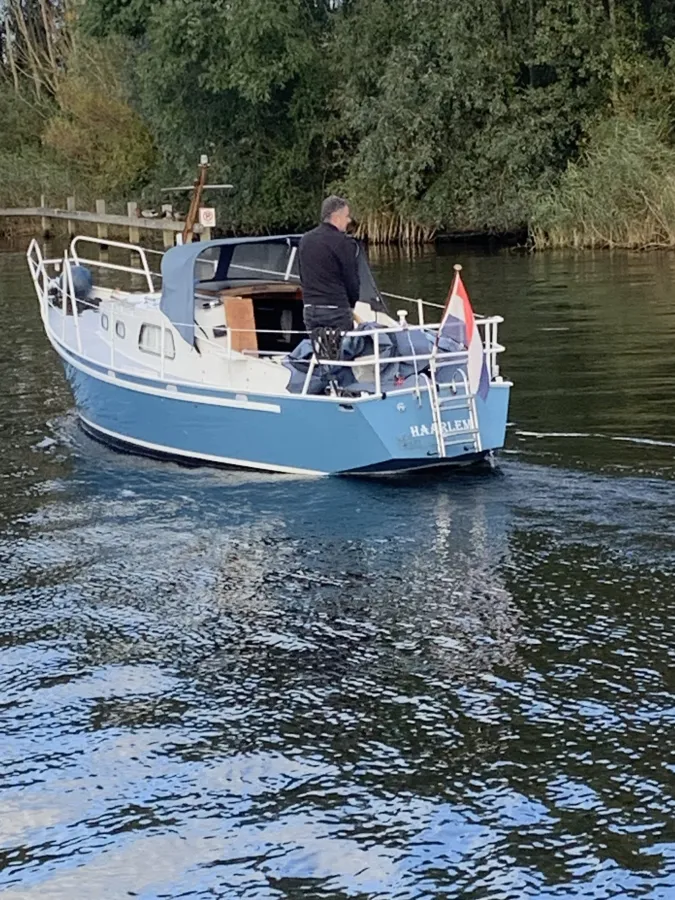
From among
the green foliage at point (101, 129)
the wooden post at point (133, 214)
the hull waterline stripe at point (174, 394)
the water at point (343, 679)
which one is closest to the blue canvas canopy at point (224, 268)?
the hull waterline stripe at point (174, 394)

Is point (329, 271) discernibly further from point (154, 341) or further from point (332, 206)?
point (154, 341)

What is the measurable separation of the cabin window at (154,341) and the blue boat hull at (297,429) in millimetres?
352

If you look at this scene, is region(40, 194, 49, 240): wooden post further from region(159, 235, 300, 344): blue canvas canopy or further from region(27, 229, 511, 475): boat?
region(159, 235, 300, 344): blue canvas canopy

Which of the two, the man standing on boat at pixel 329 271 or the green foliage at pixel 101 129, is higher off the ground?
the green foliage at pixel 101 129

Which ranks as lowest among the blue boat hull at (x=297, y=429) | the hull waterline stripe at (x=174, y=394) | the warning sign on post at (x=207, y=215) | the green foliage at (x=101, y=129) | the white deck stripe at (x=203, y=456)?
the white deck stripe at (x=203, y=456)

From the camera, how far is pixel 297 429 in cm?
1112

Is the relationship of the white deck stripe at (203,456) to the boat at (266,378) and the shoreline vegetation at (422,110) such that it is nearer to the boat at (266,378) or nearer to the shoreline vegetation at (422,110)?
the boat at (266,378)

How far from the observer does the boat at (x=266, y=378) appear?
10.8m

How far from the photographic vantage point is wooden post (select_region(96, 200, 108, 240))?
40.2 meters

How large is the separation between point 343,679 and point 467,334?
14.1 feet

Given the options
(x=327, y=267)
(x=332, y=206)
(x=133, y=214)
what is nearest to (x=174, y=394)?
(x=327, y=267)

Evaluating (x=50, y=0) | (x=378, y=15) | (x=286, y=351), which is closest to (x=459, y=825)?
(x=286, y=351)

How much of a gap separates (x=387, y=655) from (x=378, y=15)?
3266 centimetres

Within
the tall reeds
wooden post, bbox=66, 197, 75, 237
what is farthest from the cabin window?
wooden post, bbox=66, 197, 75, 237
